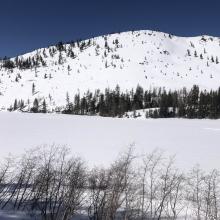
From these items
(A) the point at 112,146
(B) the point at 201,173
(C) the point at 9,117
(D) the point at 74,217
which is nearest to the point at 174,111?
(C) the point at 9,117

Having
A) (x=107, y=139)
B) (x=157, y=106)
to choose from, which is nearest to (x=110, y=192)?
(x=107, y=139)

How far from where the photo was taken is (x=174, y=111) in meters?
157

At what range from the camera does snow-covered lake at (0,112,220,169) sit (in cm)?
5372

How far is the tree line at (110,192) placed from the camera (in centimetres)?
3531

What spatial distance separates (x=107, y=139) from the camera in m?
64.4

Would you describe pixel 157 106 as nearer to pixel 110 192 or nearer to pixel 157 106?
pixel 157 106

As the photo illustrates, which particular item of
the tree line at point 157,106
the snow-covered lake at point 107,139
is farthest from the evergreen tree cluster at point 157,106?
the snow-covered lake at point 107,139

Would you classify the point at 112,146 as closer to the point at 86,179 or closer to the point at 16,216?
the point at 86,179

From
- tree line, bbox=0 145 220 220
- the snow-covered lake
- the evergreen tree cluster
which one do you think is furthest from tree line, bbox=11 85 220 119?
tree line, bbox=0 145 220 220

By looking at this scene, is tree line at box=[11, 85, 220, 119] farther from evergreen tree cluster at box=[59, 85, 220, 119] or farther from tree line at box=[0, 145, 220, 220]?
tree line at box=[0, 145, 220, 220]

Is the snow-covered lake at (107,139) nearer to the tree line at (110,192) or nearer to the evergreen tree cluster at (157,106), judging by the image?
the tree line at (110,192)

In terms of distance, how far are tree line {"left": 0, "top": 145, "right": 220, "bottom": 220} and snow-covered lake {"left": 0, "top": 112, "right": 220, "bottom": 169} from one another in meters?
5.06

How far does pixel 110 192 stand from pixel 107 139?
2771cm

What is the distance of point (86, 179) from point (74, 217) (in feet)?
16.4
